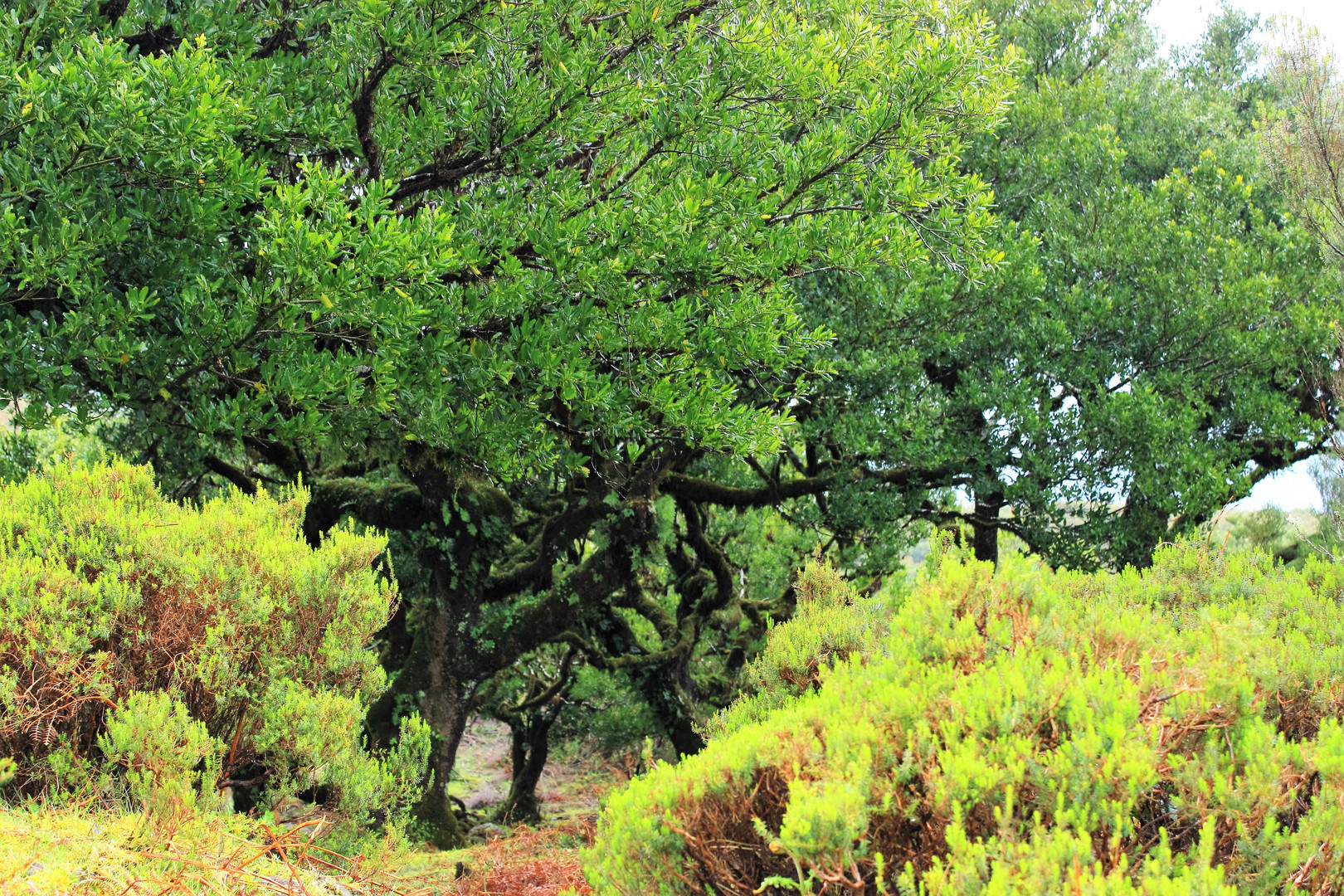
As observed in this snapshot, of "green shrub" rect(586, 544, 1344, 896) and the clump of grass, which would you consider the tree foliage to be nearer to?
the clump of grass

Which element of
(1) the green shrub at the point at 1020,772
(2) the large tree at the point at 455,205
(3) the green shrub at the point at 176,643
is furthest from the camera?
(2) the large tree at the point at 455,205

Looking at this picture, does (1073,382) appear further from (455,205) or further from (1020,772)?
(1020,772)

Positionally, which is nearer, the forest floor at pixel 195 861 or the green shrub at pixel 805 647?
the forest floor at pixel 195 861

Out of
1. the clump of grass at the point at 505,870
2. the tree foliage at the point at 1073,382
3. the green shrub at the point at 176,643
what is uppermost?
the tree foliage at the point at 1073,382

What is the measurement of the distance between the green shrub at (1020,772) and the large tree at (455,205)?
4481mm

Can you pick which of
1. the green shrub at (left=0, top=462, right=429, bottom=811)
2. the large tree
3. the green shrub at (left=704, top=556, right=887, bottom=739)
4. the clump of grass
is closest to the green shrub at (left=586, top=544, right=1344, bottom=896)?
the green shrub at (left=704, top=556, right=887, bottom=739)

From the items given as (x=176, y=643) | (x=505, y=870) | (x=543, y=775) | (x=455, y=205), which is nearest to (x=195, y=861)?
(x=176, y=643)

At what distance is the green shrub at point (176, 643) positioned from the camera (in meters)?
5.57

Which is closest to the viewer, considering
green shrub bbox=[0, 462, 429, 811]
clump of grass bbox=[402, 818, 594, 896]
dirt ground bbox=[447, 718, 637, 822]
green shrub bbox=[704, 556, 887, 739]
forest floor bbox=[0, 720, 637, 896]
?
forest floor bbox=[0, 720, 637, 896]

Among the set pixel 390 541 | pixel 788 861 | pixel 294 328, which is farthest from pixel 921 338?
pixel 788 861

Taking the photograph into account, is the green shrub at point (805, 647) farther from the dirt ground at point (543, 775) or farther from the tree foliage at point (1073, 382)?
the dirt ground at point (543, 775)

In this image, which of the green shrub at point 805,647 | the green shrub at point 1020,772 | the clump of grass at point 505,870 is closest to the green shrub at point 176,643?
the clump of grass at point 505,870

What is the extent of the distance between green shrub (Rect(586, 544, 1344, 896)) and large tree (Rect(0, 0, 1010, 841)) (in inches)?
176

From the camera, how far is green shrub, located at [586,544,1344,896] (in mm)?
3123
